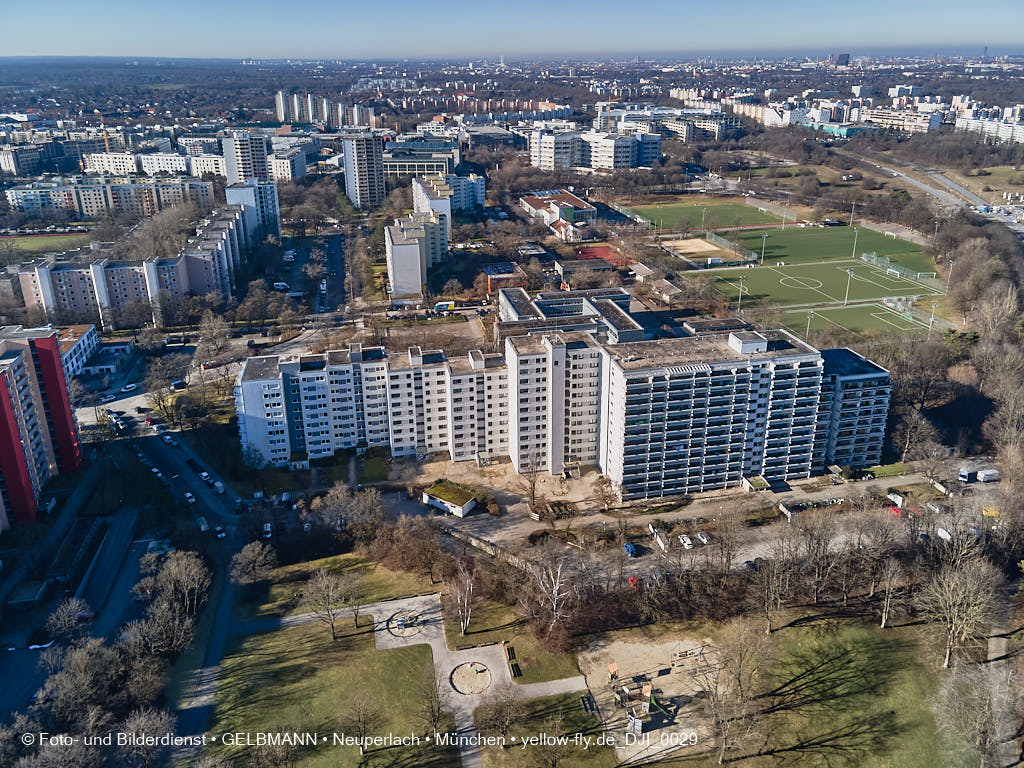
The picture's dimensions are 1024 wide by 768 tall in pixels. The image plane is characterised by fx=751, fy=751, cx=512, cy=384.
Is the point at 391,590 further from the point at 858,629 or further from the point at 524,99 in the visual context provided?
the point at 524,99

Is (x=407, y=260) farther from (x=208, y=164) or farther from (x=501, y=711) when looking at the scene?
(x=208, y=164)

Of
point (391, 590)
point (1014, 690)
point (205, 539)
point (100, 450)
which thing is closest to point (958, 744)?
point (1014, 690)

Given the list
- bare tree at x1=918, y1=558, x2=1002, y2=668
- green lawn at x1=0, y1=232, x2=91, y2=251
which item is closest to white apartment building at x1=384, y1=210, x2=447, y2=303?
green lawn at x1=0, y1=232, x2=91, y2=251

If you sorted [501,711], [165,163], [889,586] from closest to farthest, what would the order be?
[501,711] → [889,586] → [165,163]

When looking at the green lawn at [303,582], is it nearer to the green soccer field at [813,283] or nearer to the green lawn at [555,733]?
the green lawn at [555,733]

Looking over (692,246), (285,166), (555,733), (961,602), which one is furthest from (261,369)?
(285,166)

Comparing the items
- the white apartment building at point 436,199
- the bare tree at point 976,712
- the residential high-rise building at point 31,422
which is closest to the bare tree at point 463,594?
the bare tree at point 976,712
